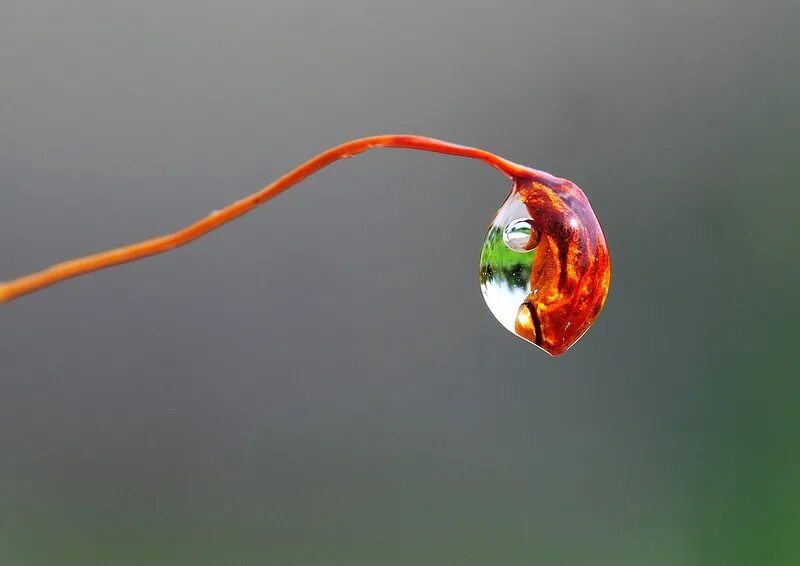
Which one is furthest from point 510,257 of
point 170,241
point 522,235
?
point 170,241

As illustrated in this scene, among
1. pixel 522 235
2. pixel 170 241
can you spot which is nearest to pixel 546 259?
pixel 522 235

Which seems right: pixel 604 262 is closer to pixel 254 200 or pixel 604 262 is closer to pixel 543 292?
pixel 543 292

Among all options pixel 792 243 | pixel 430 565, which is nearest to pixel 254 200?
pixel 430 565

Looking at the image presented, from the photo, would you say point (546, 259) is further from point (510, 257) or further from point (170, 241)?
point (170, 241)

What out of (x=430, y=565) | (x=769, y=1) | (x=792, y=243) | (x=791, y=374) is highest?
(x=769, y=1)

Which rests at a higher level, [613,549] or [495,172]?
[495,172]

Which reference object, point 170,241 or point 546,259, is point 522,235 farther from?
point 170,241

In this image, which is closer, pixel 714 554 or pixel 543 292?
pixel 543 292
